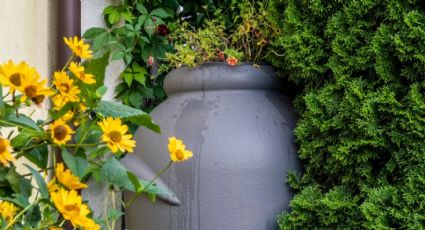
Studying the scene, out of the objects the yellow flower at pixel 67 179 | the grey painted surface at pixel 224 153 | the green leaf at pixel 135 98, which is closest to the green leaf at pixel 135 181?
the yellow flower at pixel 67 179

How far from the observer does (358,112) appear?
149cm

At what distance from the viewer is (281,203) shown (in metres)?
1.73

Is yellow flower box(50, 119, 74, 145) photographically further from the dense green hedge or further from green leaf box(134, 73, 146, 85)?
green leaf box(134, 73, 146, 85)

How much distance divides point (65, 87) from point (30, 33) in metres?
1.27

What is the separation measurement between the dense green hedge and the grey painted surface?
0.26 feet

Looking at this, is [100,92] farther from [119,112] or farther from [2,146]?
[2,146]

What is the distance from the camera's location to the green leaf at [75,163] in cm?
93

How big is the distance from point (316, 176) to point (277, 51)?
0.49 meters

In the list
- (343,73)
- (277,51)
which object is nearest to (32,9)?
(277,51)

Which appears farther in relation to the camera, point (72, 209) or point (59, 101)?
point (59, 101)

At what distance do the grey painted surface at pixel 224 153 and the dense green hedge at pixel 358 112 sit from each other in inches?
3.1

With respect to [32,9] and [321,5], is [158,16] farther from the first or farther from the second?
[321,5]

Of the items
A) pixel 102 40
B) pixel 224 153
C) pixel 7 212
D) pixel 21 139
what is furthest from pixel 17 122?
pixel 102 40

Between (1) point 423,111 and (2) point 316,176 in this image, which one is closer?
(1) point 423,111
